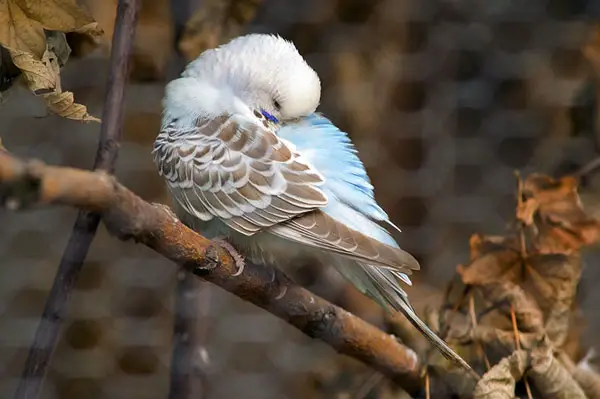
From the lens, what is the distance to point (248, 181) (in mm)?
603

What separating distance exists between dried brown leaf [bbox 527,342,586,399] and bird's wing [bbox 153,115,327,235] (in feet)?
0.87

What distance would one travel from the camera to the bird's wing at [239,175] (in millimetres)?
588

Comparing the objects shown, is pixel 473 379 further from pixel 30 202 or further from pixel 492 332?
pixel 30 202

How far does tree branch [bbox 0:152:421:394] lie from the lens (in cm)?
35

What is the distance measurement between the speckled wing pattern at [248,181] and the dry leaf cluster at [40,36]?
0.10m

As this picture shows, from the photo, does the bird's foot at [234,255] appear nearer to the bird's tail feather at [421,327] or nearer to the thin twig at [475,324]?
the bird's tail feather at [421,327]

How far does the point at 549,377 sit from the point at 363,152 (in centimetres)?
45

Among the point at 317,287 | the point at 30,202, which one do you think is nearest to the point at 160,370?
the point at 317,287

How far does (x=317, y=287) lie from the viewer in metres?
0.94

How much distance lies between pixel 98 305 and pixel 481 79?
1.97 feet

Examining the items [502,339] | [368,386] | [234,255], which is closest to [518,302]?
[502,339]

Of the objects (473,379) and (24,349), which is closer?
(473,379)

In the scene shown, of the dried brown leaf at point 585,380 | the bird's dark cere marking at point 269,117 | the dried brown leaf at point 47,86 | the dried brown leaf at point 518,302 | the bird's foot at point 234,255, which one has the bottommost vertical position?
the dried brown leaf at point 585,380

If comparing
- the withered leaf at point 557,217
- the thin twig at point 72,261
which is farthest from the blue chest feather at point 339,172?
the withered leaf at point 557,217
